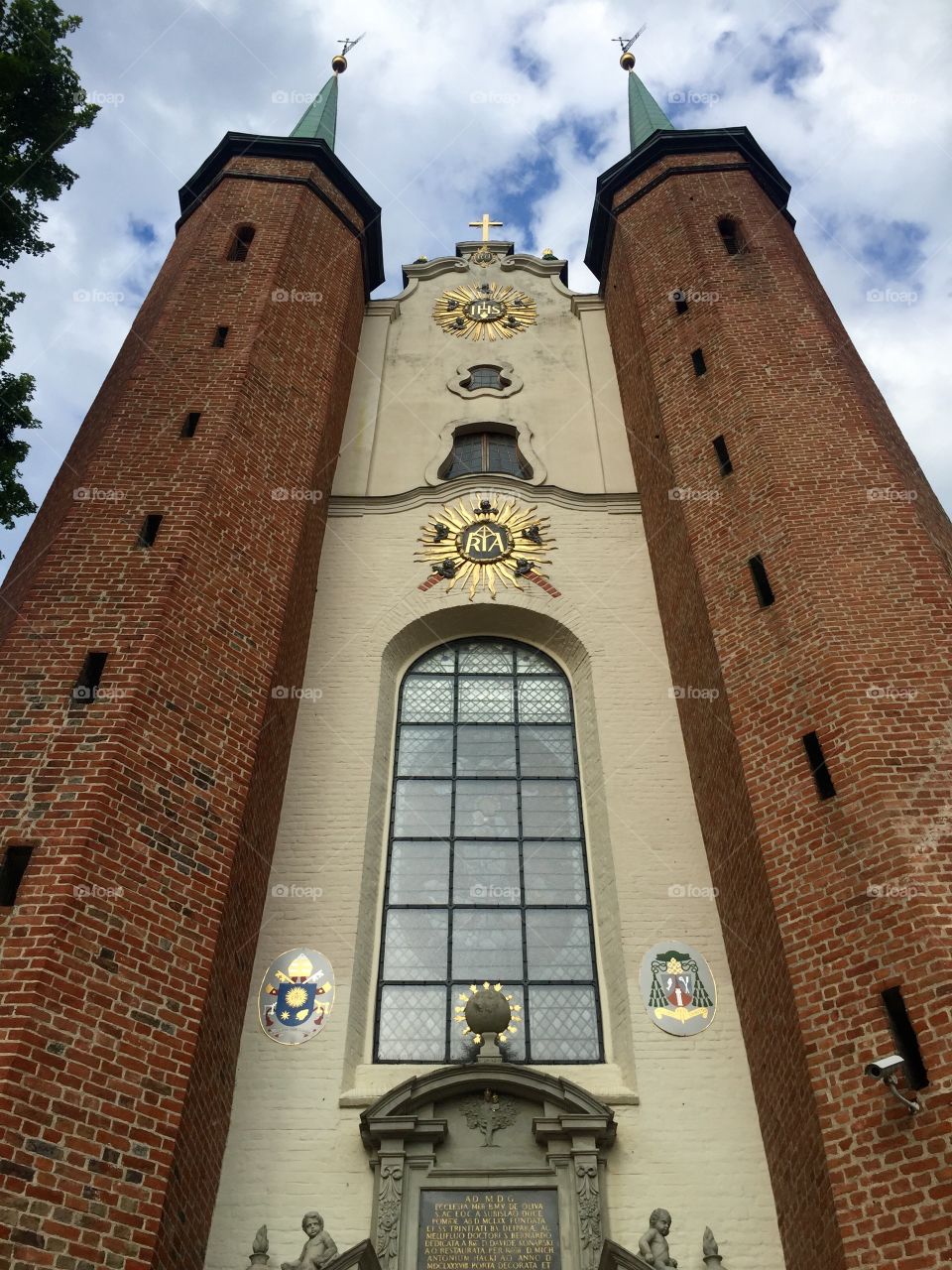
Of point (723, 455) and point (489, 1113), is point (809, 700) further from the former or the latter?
point (489, 1113)

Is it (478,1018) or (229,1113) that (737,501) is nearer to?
(478,1018)

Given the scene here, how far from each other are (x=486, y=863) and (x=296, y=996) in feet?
7.86

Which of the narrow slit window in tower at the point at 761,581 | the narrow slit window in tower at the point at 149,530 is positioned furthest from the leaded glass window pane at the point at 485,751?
the narrow slit window in tower at the point at 149,530

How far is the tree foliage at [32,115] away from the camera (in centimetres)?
1112

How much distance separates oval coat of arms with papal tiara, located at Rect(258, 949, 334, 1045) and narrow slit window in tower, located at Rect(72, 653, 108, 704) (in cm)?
295

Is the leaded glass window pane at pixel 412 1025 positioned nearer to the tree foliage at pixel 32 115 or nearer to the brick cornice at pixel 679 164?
the tree foliage at pixel 32 115

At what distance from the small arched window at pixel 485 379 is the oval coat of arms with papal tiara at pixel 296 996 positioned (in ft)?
33.6

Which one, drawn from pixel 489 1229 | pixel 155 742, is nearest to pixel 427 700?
pixel 155 742

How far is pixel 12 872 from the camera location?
813 cm

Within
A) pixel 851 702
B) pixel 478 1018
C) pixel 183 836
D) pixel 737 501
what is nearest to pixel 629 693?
pixel 737 501

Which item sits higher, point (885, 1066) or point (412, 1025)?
point (412, 1025)

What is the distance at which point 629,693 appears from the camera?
40.9ft

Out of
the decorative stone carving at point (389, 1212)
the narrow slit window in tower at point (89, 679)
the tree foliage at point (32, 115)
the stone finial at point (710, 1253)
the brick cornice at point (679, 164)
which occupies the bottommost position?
the stone finial at point (710, 1253)

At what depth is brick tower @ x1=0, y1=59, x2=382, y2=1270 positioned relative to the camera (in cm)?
716
